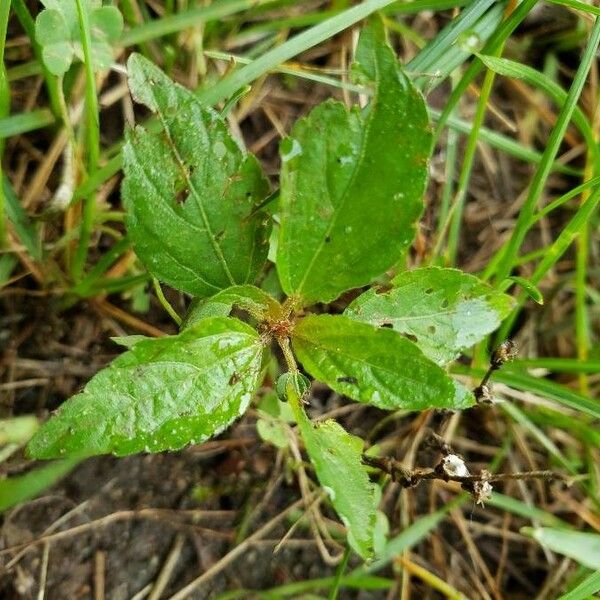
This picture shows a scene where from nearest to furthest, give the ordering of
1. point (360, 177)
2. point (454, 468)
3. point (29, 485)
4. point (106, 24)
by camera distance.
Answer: point (29, 485) → point (360, 177) → point (454, 468) → point (106, 24)

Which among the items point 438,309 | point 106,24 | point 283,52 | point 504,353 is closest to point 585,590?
point 504,353

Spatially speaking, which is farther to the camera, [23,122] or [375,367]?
[23,122]

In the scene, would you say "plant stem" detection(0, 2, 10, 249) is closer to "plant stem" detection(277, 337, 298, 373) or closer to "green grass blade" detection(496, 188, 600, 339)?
"plant stem" detection(277, 337, 298, 373)

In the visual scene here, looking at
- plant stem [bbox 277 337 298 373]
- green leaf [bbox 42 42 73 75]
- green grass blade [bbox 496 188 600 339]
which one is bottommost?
plant stem [bbox 277 337 298 373]

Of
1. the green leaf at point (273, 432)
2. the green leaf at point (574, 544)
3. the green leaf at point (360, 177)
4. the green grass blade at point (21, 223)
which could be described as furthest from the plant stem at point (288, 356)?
the green grass blade at point (21, 223)

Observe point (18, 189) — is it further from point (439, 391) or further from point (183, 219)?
point (439, 391)

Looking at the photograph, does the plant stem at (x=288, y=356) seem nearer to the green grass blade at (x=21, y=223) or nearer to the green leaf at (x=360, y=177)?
the green leaf at (x=360, y=177)

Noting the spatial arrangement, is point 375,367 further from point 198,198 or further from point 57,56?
point 57,56

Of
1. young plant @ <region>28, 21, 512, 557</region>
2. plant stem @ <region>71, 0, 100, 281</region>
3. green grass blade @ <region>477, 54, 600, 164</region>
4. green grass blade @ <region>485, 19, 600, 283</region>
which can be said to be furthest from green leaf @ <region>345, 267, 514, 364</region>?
plant stem @ <region>71, 0, 100, 281</region>

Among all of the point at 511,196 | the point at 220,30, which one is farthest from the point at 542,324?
the point at 220,30
